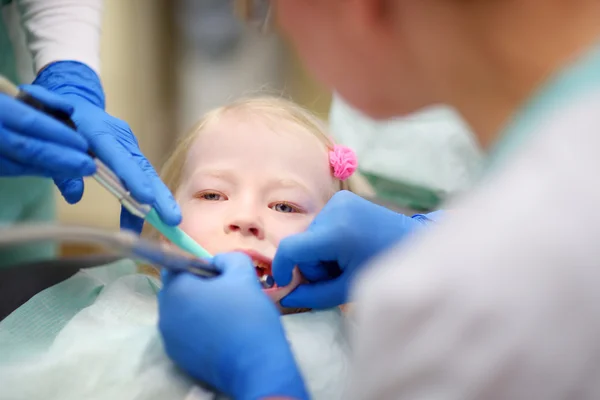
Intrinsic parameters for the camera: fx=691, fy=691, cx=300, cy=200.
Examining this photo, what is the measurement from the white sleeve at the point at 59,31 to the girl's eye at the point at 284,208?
1.44ft

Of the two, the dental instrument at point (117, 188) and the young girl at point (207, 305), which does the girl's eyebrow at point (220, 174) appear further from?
the dental instrument at point (117, 188)

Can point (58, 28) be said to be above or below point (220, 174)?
above

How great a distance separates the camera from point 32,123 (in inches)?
35.9

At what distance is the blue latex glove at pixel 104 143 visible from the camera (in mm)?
950

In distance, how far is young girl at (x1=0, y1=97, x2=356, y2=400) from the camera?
0.86 metres

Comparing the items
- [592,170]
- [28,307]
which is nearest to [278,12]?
[592,170]

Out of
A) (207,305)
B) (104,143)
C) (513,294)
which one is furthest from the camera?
(104,143)

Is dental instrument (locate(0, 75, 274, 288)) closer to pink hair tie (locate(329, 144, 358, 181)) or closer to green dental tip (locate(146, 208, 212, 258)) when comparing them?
green dental tip (locate(146, 208, 212, 258))

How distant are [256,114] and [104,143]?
349mm

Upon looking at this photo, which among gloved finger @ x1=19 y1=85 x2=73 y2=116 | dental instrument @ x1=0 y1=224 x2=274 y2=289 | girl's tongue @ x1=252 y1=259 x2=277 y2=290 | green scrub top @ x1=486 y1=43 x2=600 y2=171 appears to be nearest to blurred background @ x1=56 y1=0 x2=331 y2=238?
girl's tongue @ x1=252 y1=259 x2=277 y2=290

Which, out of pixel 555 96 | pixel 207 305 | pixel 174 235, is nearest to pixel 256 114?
pixel 174 235

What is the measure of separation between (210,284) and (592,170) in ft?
1.55

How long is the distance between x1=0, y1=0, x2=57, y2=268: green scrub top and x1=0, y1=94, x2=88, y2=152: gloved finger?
42 cm

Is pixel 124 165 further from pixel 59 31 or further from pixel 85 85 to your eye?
pixel 59 31
